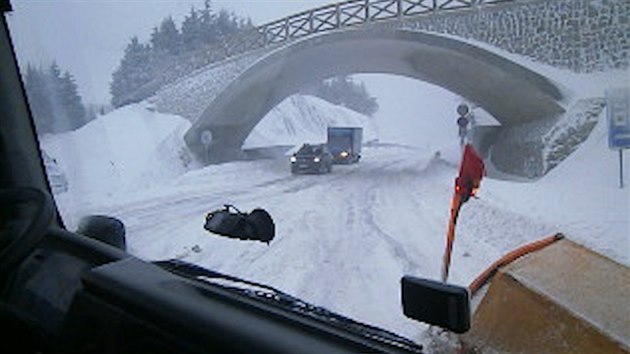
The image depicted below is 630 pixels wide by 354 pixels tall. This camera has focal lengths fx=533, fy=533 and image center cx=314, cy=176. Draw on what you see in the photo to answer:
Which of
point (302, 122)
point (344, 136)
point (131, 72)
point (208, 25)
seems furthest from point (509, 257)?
point (131, 72)

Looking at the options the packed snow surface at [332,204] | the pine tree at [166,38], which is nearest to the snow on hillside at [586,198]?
the packed snow surface at [332,204]

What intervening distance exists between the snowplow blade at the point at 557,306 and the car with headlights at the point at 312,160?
1367 millimetres

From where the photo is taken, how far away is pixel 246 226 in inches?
87.4

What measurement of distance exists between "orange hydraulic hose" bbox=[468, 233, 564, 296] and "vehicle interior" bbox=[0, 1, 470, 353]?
1.03m

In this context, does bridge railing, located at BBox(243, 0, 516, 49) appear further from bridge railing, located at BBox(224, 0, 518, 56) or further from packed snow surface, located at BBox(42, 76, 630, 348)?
packed snow surface, located at BBox(42, 76, 630, 348)

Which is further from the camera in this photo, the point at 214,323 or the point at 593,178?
the point at 593,178

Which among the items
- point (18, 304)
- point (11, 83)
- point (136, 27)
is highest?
point (136, 27)

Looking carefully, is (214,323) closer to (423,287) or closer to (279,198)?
(423,287)

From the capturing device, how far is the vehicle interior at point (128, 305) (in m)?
1.42

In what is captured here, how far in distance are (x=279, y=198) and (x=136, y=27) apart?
1.49m

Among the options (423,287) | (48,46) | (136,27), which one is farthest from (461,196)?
(48,46)

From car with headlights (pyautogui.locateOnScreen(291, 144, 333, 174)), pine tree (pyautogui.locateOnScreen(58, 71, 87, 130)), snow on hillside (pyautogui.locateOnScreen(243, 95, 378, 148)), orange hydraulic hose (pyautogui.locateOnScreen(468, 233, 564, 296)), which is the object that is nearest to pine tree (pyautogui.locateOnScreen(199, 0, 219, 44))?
snow on hillside (pyautogui.locateOnScreen(243, 95, 378, 148))

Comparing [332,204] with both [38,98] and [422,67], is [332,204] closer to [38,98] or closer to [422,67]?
[422,67]

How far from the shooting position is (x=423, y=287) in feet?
5.04
